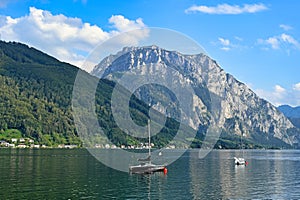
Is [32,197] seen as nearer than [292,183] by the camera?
Yes

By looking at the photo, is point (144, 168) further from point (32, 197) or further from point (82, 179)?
point (32, 197)

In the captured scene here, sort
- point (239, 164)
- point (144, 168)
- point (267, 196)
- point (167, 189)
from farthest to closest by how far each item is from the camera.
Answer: point (239, 164), point (144, 168), point (167, 189), point (267, 196)

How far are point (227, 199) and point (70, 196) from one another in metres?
31.8

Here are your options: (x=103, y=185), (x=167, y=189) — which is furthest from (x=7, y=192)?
(x=167, y=189)

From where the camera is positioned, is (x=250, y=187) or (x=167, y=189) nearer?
(x=167, y=189)

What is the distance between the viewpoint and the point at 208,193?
85125 mm

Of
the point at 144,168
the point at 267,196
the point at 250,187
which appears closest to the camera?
the point at 267,196

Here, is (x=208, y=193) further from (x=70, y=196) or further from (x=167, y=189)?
(x=70, y=196)

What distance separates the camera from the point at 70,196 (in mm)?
74312

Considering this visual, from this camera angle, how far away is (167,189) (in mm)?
90562

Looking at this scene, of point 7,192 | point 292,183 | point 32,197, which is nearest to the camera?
point 32,197

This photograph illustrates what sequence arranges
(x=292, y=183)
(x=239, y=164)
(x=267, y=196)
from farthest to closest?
(x=239, y=164) → (x=292, y=183) → (x=267, y=196)

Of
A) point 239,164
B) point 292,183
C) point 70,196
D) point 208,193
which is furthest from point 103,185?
point 239,164

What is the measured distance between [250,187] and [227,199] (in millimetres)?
22812
